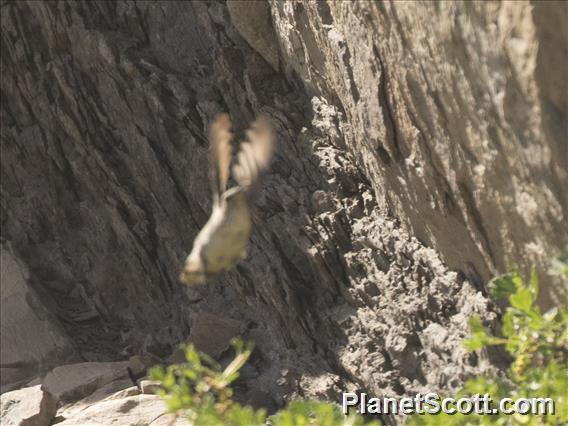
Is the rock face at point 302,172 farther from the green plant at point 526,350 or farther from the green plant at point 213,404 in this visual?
the green plant at point 213,404

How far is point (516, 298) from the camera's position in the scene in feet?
12.5

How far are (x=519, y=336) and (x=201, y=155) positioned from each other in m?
4.44

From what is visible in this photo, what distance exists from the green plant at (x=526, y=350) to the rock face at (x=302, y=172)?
455mm

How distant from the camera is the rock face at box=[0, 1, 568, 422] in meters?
4.39

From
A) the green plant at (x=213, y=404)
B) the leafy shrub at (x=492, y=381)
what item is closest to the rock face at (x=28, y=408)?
the leafy shrub at (x=492, y=381)

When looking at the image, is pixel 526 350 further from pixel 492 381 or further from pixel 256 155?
pixel 256 155

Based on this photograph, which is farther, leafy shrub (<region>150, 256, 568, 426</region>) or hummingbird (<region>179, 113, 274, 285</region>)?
leafy shrub (<region>150, 256, 568, 426</region>)

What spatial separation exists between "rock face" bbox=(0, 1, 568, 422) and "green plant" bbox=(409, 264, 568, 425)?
45 cm

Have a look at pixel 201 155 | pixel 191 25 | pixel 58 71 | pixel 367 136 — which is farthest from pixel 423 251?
pixel 58 71

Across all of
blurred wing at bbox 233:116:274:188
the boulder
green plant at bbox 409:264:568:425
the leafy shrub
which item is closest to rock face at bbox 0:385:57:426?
the boulder

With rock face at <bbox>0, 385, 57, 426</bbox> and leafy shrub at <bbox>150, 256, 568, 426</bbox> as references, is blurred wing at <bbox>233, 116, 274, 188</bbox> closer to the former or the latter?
leafy shrub at <bbox>150, 256, 568, 426</bbox>

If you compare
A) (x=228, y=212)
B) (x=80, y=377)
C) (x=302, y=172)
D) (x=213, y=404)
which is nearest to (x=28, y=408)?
(x=80, y=377)

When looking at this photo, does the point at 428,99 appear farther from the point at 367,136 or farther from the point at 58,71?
the point at 58,71

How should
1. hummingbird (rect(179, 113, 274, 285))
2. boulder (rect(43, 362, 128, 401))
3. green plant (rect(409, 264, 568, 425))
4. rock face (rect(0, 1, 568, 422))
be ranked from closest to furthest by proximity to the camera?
hummingbird (rect(179, 113, 274, 285)) → green plant (rect(409, 264, 568, 425)) → rock face (rect(0, 1, 568, 422)) → boulder (rect(43, 362, 128, 401))
